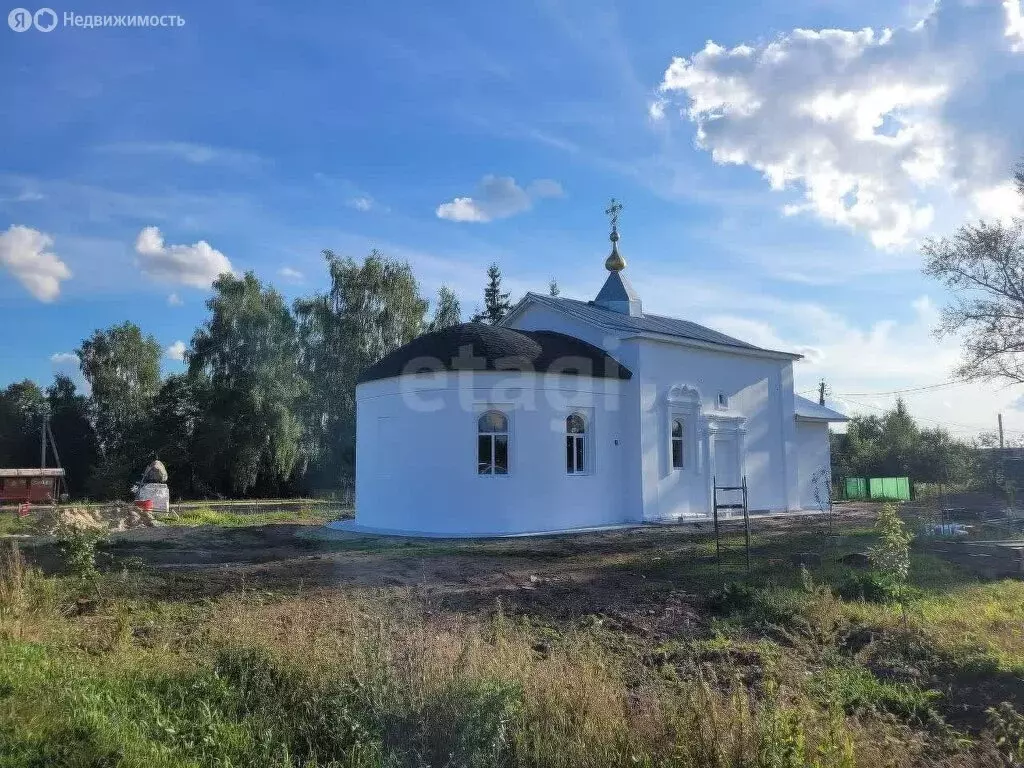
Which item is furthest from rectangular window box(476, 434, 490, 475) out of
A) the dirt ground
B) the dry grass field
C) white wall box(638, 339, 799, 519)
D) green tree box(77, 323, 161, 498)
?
green tree box(77, 323, 161, 498)

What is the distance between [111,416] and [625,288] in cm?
3498

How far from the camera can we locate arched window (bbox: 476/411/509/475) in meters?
18.9

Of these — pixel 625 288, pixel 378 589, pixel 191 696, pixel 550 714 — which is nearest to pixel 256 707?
pixel 191 696

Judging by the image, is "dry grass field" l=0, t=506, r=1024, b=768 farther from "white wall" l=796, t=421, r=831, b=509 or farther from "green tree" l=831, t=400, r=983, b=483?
"green tree" l=831, t=400, r=983, b=483

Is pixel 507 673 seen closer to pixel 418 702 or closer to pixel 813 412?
pixel 418 702

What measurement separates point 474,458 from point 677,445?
7.03 m

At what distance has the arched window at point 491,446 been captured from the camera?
61.9ft

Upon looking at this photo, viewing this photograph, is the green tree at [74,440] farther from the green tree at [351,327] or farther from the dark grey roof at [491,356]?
the dark grey roof at [491,356]

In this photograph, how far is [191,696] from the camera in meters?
5.85

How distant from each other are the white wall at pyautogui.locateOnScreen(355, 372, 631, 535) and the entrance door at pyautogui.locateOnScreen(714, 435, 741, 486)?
4.94 meters

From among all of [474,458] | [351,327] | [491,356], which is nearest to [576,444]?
[474,458]

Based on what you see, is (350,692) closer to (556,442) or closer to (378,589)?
(378,589)

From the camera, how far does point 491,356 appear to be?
18922mm

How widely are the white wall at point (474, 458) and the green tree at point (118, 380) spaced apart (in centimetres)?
3040
